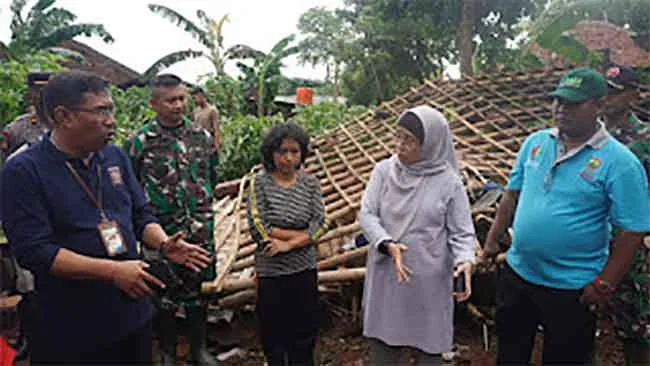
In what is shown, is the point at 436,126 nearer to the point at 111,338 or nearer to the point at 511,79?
the point at 111,338

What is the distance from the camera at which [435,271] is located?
2219 mm

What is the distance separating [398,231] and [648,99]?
484 centimetres

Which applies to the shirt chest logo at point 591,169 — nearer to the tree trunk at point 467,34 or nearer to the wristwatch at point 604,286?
the wristwatch at point 604,286

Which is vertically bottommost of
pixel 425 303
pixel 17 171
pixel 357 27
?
pixel 425 303

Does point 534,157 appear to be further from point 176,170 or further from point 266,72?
point 266,72

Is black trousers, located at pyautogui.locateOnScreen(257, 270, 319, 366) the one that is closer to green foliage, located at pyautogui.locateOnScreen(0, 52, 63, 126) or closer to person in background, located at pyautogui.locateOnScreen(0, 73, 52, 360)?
person in background, located at pyautogui.locateOnScreen(0, 73, 52, 360)

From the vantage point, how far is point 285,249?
2.49 meters

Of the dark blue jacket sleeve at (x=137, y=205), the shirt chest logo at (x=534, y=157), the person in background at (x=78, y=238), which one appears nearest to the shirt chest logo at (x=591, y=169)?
the shirt chest logo at (x=534, y=157)

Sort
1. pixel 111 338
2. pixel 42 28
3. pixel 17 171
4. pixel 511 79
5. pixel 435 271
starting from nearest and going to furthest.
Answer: pixel 17 171 → pixel 111 338 → pixel 435 271 → pixel 511 79 → pixel 42 28

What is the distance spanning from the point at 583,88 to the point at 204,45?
12423mm

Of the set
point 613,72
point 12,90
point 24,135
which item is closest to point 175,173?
point 24,135

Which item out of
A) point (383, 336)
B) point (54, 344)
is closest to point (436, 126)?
point (383, 336)

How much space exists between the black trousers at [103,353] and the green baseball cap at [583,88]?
1.77 metres

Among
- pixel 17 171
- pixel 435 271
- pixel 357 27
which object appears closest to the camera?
pixel 17 171
